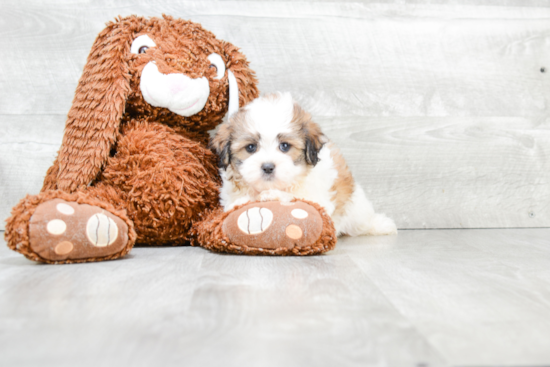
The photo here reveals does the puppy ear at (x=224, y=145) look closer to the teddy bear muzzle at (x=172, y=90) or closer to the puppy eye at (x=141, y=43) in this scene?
the teddy bear muzzle at (x=172, y=90)

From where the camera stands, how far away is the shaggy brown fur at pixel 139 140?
5.69ft

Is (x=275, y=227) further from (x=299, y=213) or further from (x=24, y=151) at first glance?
(x=24, y=151)

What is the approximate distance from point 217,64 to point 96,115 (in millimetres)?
504

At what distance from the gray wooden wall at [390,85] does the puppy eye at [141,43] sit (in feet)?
1.57

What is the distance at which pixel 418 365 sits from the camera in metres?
0.72

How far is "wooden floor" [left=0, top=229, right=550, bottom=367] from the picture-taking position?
756 millimetres

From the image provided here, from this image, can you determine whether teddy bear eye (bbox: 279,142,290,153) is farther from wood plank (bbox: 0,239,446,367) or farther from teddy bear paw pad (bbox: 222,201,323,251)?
wood plank (bbox: 0,239,446,367)

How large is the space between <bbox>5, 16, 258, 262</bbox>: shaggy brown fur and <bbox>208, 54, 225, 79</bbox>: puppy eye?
2cm

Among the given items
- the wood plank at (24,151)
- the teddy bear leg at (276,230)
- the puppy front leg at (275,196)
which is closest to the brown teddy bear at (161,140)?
the teddy bear leg at (276,230)

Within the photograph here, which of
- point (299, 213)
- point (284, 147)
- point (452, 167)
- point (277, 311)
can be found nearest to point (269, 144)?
point (284, 147)

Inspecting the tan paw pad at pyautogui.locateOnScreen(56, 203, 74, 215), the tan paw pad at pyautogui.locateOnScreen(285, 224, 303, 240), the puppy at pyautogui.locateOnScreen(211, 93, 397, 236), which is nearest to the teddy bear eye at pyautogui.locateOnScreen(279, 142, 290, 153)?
the puppy at pyautogui.locateOnScreen(211, 93, 397, 236)

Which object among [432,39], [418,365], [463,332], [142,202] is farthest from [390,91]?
[418,365]

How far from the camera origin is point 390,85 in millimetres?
2363

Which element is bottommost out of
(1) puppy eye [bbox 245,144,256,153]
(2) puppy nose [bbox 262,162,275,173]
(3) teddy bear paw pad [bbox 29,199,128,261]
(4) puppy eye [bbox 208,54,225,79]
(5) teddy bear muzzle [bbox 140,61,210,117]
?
(3) teddy bear paw pad [bbox 29,199,128,261]
